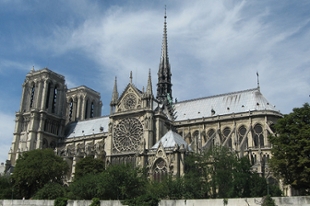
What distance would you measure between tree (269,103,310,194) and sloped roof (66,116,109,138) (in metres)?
48.5

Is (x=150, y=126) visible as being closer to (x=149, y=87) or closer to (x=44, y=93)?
(x=149, y=87)

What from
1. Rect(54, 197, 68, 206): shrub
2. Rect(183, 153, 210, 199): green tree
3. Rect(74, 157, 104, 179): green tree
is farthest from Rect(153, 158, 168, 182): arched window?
Rect(54, 197, 68, 206): shrub

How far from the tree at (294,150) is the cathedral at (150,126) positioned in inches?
478

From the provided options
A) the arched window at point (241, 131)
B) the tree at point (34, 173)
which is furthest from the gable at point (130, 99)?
the arched window at point (241, 131)

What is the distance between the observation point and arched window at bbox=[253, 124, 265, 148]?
5806 centimetres

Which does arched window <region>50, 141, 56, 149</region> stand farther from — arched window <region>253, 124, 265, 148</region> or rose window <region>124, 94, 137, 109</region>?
arched window <region>253, 124, 265, 148</region>

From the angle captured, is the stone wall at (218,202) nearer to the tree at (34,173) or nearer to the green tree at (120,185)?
the green tree at (120,185)

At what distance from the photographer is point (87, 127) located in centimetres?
8431

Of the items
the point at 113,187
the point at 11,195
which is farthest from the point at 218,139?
the point at 11,195

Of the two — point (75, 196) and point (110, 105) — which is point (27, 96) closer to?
point (110, 105)

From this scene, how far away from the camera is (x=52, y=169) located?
54.9 metres

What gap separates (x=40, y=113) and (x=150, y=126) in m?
32.1

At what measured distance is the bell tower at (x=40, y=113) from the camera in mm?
78812

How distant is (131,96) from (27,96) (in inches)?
1295
